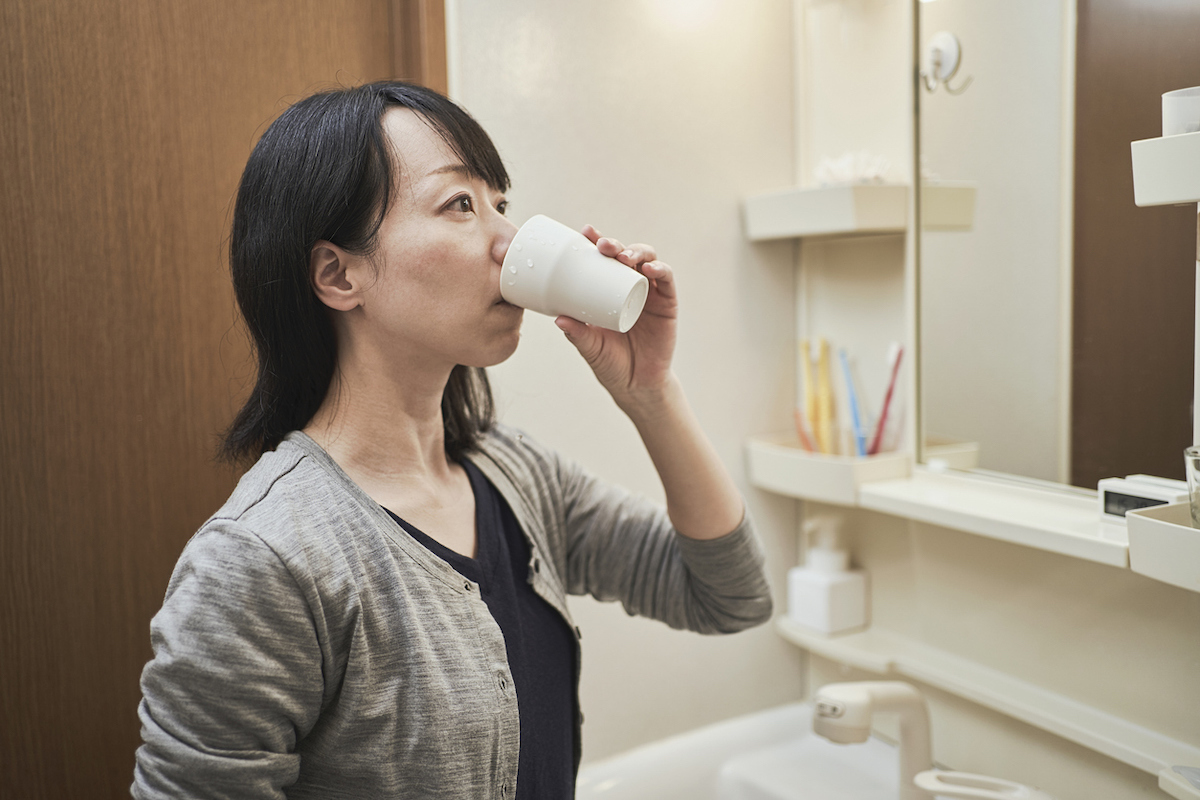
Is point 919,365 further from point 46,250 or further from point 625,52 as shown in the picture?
point 46,250

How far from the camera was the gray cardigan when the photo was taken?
21.7 inches

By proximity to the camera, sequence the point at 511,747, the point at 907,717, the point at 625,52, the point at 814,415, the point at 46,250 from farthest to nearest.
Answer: the point at 814,415 < the point at 625,52 < the point at 907,717 < the point at 46,250 < the point at 511,747

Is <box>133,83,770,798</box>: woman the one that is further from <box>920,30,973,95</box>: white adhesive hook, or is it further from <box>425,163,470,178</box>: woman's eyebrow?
<box>920,30,973,95</box>: white adhesive hook

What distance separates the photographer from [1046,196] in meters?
0.98

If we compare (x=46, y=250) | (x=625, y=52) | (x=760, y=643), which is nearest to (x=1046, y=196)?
(x=625, y=52)

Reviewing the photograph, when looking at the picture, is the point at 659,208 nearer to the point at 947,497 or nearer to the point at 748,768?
the point at 947,497

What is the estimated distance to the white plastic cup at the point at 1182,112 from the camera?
731mm

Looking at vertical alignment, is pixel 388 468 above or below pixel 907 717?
above

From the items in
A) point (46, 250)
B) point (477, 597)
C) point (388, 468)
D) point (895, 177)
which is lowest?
point (477, 597)

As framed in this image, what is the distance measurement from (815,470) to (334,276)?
727 mm

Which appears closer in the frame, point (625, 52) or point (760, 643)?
point (625, 52)

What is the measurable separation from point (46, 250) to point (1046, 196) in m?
1.05

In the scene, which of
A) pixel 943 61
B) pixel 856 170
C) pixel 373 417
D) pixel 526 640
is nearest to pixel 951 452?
pixel 856 170

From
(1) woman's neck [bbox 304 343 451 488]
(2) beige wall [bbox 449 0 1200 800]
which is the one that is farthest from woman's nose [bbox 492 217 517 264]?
(2) beige wall [bbox 449 0 1200 800]
